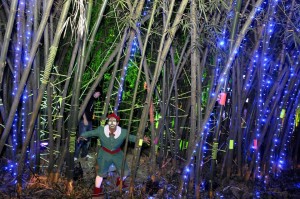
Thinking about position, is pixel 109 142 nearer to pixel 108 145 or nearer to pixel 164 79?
pixel 108 145

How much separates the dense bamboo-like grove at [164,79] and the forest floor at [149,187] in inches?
5.0

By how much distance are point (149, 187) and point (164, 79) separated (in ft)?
5.07

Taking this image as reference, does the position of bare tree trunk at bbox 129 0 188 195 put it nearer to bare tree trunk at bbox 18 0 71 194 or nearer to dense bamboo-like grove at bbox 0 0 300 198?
dense bamboo-like grove at bbox 0 0 300 198

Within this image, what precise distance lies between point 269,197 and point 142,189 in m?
1.88

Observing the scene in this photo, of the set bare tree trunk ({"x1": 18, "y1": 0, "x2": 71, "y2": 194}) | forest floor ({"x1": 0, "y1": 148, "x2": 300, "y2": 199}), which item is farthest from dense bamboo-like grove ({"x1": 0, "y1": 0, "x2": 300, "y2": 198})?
forest floor ({"x1": 0, "y1": 148, "x2": 300, "y2": 199})

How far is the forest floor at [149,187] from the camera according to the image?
4091mm

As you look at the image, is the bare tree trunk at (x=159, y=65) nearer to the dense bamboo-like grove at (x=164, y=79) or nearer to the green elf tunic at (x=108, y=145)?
the dense bamboo-like grove at (x=164, y=79)

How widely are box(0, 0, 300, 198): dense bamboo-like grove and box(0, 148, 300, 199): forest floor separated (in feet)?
0.42

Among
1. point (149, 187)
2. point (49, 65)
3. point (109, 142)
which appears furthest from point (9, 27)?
point (149, 187)

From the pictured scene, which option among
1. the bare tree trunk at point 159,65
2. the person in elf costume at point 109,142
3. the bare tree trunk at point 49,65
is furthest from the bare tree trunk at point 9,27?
the bare tree trunk at point 159,65

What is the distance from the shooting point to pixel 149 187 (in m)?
4.49

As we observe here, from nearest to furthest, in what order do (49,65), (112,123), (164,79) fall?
1. (49,65)
2. (112,123)
3. (164,79)

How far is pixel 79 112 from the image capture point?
4.32 metres

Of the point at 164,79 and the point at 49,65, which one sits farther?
the point at 164,79
